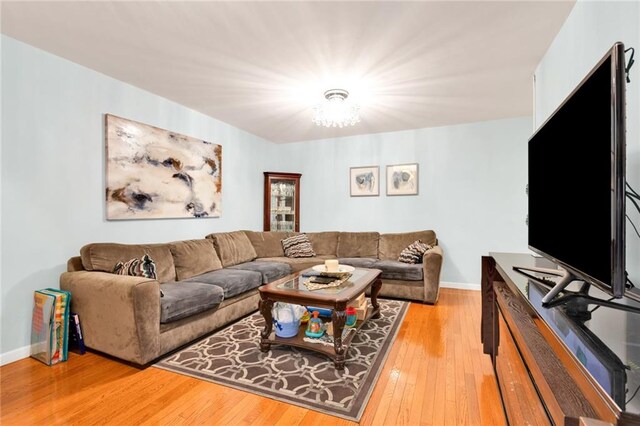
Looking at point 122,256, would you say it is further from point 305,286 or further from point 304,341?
point 304,341

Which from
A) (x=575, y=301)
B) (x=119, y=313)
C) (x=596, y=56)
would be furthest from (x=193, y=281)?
(x=596, y=56)

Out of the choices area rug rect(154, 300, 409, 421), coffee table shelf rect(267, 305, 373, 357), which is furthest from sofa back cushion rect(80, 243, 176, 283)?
coffee table shelf rect(267, 305, 373, 357)

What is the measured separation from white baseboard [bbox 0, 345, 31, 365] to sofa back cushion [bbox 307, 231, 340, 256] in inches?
132

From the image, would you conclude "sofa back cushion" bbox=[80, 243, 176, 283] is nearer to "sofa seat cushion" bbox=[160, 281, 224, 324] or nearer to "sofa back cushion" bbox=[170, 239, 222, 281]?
"sofa back cushion" bbox=[170, 239, 222, 281]

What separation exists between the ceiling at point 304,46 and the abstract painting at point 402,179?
1.31 metres

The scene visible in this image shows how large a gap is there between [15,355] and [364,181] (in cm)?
445

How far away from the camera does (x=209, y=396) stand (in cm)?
188

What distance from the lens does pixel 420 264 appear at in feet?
12.8

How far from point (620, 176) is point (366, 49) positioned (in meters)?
1.99

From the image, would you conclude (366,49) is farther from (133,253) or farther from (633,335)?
(133,253)

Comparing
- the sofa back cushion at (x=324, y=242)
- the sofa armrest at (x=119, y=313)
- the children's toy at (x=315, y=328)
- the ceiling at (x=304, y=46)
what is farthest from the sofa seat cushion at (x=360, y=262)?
the sofa armrest at (x=119, y=313)

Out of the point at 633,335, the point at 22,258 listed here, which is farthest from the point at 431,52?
the point at 22,258

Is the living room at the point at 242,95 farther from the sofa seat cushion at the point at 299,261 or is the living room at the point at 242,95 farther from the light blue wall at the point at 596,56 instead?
the sofa seat cushion at the point at 299,261

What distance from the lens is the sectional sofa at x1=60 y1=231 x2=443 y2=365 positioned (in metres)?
2.21
